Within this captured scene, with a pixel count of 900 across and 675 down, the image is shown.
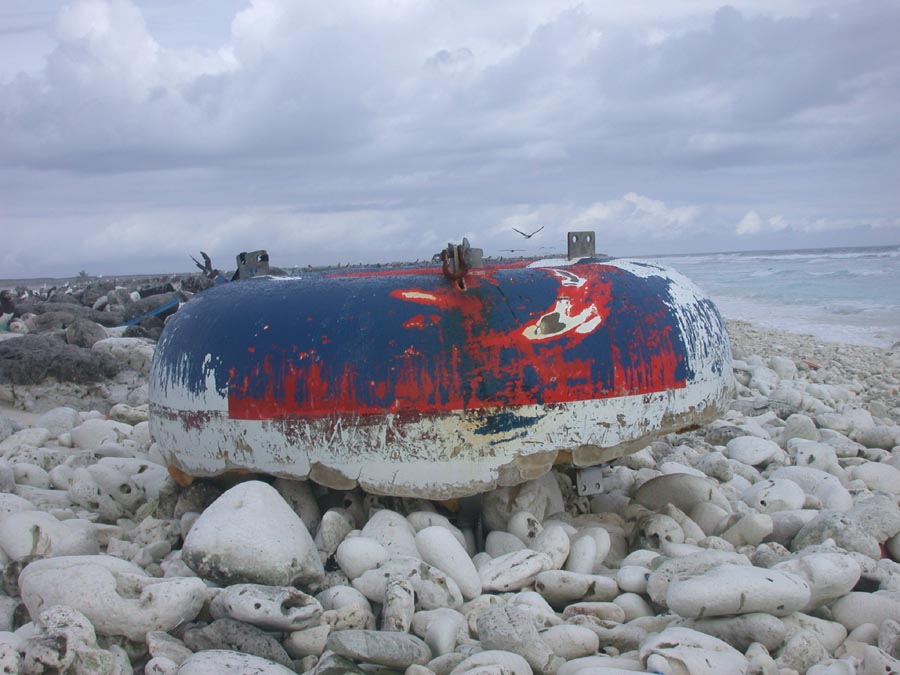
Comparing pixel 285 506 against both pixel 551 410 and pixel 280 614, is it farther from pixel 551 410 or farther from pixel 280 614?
pixel 551 410

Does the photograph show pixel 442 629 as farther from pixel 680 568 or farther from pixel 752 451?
pixel 752 451

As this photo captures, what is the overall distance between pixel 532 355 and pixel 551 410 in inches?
10.5

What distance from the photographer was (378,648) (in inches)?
121

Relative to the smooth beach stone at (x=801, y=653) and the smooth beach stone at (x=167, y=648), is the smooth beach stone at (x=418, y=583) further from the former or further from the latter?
the smooth beach stone at (x=801, y=653)

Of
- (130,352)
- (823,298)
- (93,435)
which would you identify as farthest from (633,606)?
(823,298)

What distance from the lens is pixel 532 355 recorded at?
4.06 metres

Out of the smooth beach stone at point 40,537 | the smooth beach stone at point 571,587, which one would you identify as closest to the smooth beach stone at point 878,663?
the smooth beach stone at point 571,587

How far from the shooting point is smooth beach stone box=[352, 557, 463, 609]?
3.64 m

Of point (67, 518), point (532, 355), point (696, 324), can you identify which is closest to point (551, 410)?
point (532, 355)

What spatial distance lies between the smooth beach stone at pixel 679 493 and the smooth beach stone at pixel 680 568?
1.05 meters

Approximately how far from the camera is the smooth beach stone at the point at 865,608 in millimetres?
3498

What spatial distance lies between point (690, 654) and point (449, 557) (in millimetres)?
1195

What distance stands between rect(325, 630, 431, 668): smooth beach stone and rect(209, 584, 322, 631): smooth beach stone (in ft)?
0.72

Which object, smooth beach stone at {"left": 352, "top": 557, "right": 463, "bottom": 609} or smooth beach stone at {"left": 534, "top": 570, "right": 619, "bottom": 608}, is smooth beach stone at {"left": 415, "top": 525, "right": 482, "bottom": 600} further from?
smooth beach stone at {"left": 534, "top": 570, "right": 619, "bottom": 608}
